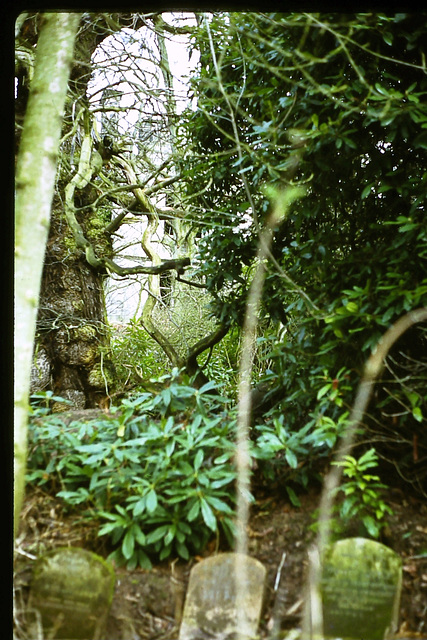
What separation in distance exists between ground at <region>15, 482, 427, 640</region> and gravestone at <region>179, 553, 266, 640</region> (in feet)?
0.08

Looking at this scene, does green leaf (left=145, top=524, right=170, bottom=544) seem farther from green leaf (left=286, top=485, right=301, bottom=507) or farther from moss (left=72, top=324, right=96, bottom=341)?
moss (left=72, top=324, right=96, bottom=341)

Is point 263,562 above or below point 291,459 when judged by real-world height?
below

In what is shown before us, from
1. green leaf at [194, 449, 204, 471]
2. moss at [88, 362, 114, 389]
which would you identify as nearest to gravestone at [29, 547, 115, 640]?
green leaf at [194, 449, 204, 471]

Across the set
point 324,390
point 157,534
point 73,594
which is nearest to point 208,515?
point 157,534

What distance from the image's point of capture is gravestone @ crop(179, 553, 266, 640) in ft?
4.02

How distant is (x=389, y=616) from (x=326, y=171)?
149 cm

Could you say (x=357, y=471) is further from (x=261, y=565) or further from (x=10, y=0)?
(x=10, y=0)

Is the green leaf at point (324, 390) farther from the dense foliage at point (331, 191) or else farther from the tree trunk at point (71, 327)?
the tree trunk at point (71, 327)

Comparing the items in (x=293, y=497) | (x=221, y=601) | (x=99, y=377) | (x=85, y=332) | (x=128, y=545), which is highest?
(x=85, y=332)

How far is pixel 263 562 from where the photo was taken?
1.31m

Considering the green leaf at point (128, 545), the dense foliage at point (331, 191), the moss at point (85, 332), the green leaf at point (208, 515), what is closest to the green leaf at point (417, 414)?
the dense foliage at point (331, 191)

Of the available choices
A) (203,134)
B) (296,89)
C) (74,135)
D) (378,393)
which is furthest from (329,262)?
(74,135)

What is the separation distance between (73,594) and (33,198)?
118 cm

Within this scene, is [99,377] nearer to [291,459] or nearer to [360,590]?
[291,459]
